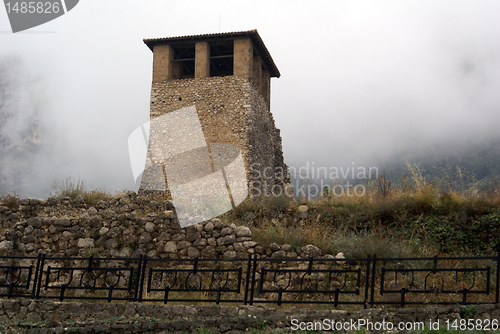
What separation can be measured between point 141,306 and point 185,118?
37.7ft

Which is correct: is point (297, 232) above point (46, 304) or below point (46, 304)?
above

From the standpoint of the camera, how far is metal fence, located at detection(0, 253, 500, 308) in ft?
24.1

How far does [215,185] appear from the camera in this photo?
16.6 meters

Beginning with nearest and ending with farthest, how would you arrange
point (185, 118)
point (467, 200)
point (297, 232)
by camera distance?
point (297, 232)
point (467, 200)
point (185, 118)

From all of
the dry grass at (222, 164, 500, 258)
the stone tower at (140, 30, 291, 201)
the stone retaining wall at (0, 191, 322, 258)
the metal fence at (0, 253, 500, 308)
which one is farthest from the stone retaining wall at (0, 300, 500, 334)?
the stone tower at (140, 30, 291, 201)

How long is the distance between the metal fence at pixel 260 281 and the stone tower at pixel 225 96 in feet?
A: 24.7

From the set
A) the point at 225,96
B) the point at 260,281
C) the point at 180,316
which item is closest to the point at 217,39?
the point at 225,96

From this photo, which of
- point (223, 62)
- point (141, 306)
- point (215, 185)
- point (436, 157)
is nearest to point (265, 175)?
point (215, 185)

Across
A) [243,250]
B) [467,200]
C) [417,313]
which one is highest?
[467,200]

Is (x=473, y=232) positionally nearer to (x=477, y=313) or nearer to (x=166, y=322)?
(x=477, y=313)

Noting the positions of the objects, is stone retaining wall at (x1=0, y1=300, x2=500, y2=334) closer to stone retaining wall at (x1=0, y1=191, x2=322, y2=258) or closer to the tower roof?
stone retaining wall at (x1=0, y1=191, x2=322, y2=258)

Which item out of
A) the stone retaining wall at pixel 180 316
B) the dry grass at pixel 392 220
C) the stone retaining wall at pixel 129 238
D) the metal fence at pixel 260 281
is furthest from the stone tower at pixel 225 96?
the stone retaining wall at pixel 180 316

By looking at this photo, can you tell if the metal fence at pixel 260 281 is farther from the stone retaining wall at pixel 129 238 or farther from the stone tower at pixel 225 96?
the stone tower at pixel 225 96

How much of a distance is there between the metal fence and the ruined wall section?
772 cm
